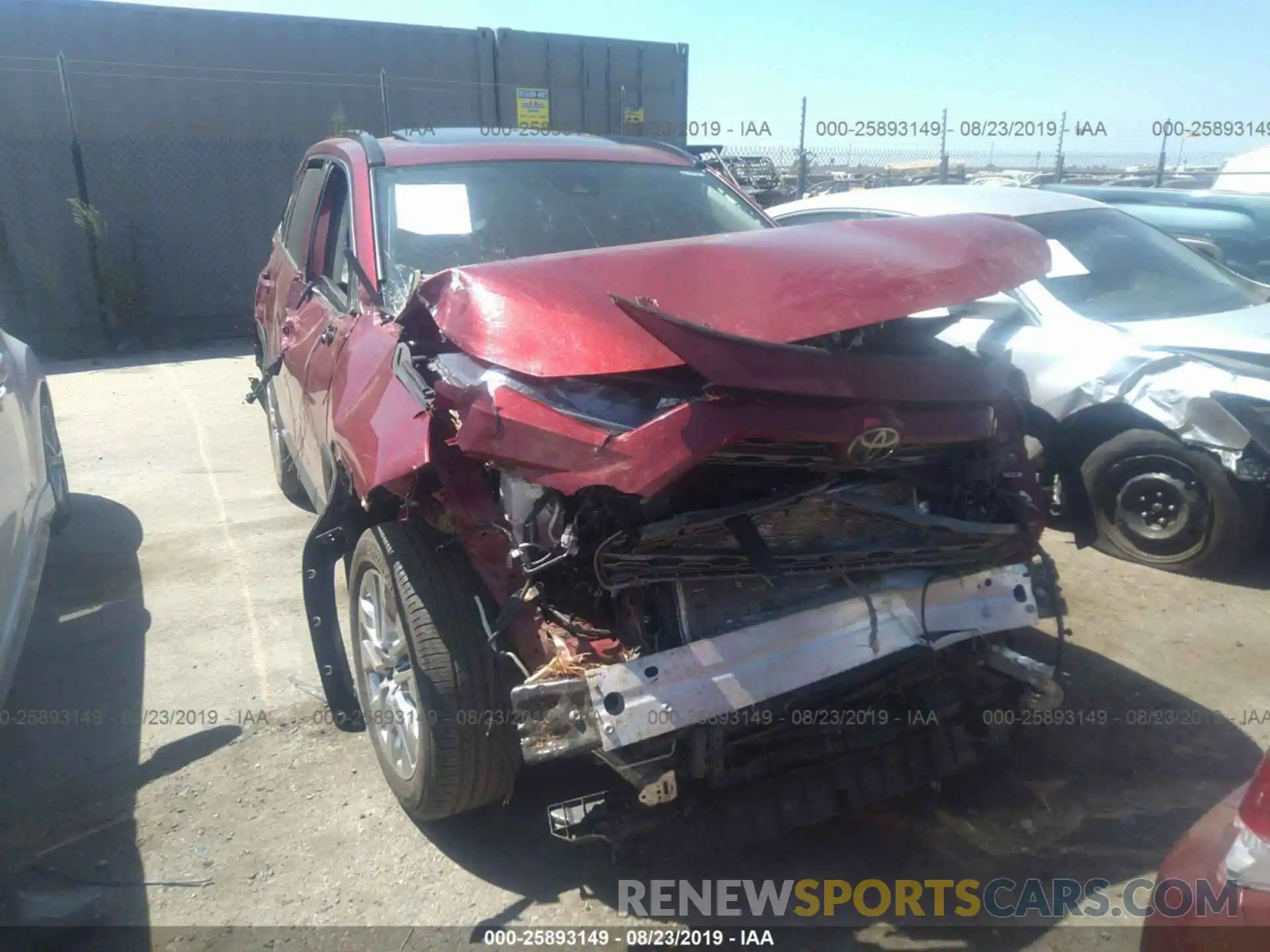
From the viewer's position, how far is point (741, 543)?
95.3 inches

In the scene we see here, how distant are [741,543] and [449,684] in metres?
0.88

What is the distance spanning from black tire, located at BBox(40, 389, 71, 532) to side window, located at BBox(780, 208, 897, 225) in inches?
167

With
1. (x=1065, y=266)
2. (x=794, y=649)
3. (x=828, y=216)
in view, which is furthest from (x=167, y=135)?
(x=794, y=649)

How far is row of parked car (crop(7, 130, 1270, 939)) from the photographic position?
226 centimetres

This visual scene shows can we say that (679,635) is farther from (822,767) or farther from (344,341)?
(344,341)

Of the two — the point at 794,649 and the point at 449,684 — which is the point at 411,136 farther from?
the point at 794,649

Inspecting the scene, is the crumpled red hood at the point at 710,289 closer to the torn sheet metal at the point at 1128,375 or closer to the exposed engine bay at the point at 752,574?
the exposed engine bay at the point at 752,574

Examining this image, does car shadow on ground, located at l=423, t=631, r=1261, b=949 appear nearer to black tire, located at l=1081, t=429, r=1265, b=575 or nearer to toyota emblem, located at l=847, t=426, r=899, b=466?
toyota emblem, located at l=847, t=426, r=899, b=466

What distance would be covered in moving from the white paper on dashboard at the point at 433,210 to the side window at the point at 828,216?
252 centimetres

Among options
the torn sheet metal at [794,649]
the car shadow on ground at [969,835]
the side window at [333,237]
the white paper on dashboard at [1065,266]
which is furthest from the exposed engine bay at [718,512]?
the white paper on dashboard at [1065,266]

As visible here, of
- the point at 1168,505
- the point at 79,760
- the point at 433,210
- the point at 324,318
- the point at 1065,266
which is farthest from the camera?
the point at 1065,266

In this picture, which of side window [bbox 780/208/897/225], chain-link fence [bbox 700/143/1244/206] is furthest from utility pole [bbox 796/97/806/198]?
side window [bbox 780/208/897/225]

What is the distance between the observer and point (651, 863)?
2488mm

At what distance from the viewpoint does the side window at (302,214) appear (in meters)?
4.54
